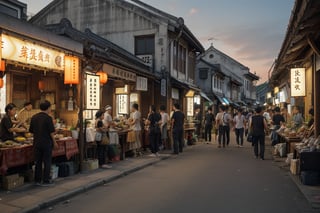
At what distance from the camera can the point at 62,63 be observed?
36.2 ft

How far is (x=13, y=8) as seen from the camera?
15.5 metres

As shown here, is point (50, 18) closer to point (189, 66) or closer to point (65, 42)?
point (189, 66)

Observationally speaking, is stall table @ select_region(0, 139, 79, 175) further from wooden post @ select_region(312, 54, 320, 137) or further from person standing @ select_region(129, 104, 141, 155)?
wooden post @ select_region(312, 54, 320, 137)

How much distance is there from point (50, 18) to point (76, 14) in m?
2.11

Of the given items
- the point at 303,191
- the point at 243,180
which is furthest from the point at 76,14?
the point at 303,191

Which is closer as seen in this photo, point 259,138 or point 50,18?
point 259,138

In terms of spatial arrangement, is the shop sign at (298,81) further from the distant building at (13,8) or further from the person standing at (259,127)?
the distant building at (13,8)

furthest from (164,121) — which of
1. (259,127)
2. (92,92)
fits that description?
(92,92)

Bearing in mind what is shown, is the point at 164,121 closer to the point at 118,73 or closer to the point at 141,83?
the point at 141,83

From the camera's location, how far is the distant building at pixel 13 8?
14898 millimetres

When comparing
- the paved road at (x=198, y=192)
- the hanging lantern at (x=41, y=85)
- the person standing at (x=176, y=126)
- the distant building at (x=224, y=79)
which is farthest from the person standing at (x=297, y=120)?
the distant building at (x=224, y=79)

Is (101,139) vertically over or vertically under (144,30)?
under

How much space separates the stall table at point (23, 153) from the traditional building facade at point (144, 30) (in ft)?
32.6

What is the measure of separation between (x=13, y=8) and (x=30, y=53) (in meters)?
7.32
